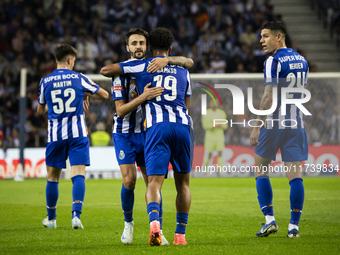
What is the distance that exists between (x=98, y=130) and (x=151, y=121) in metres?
9.04

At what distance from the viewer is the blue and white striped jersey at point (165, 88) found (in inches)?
183

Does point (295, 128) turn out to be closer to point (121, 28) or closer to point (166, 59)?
point (166, 59)

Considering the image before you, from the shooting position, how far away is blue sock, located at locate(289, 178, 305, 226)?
206 inches

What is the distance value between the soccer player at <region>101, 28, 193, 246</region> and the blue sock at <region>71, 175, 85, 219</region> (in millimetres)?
1717

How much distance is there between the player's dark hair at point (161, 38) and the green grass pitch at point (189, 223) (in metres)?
1.82

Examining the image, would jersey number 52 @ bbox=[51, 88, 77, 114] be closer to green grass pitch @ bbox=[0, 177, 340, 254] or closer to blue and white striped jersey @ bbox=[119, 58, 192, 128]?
green grass pitch @ bbox=[0, 177, 340, 254]

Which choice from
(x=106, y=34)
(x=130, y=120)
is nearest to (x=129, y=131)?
(x=130, y=120)

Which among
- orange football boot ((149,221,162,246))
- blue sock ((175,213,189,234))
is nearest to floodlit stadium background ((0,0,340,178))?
blue sock ((175,213,189,234))

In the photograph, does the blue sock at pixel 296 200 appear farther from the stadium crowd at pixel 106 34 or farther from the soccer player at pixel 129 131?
the stadium crowd at pixel 106 34

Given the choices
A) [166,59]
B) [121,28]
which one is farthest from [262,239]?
[121,28]

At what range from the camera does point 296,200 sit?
5277 mm

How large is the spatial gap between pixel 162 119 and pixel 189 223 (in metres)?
2.18

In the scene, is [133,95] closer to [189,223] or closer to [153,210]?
[153,210]

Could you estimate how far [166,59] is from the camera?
15.2 ft
